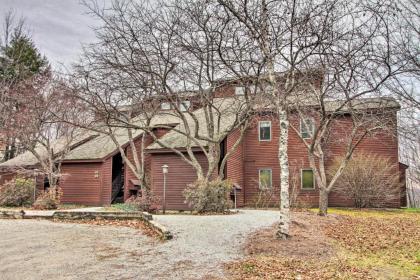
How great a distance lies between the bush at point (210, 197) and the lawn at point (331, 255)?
5033mm

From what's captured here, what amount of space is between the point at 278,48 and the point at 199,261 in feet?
18.3

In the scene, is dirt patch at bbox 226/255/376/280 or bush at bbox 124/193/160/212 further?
bush at bbox 124/193/160/212

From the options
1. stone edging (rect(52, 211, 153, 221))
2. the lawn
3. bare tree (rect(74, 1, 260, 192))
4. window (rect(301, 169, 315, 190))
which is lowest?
the lawn

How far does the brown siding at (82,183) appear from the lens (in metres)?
23.2

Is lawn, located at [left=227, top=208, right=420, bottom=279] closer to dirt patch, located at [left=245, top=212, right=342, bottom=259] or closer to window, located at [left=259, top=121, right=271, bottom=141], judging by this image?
dirt patch, located at [left=245, top=212, right=342, bottom=259]

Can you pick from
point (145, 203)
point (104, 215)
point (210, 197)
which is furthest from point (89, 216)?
point (210, 197)

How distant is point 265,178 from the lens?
2391 centimetres

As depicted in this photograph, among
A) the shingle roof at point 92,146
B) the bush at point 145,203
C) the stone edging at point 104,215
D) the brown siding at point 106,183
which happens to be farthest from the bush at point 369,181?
the brown siding at point 106,183

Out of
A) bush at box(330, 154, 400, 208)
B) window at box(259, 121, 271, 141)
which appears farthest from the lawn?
window at box(259, 121, 271, 141)

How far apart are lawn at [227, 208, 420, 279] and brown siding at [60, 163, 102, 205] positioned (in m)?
14.7

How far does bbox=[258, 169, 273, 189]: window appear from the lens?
2375 centimetres

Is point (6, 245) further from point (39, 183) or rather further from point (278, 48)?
point (39, 183)

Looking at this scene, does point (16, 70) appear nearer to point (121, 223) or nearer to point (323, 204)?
point (121, 223)

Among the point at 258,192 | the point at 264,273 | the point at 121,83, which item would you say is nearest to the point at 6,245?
the point at 264,273
